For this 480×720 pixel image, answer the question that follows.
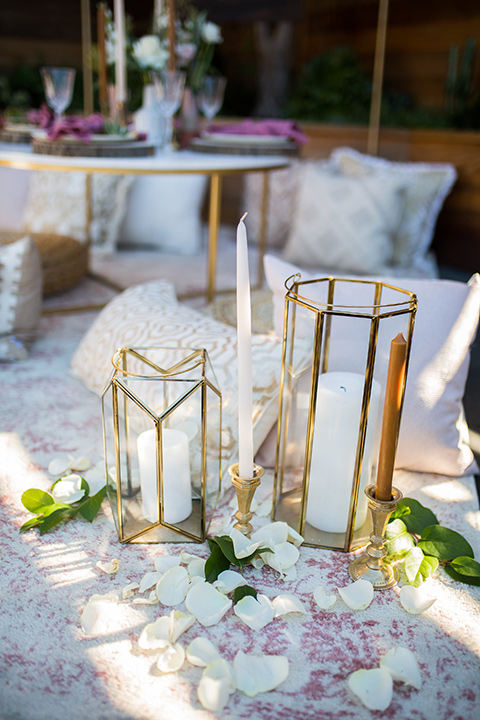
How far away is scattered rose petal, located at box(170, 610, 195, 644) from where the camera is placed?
83 cm

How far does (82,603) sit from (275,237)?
2392mm

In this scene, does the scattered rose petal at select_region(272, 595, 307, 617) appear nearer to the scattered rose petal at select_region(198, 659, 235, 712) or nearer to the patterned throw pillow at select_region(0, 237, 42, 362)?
the scattered rose petal at select_region(198, 659, 235, 712)

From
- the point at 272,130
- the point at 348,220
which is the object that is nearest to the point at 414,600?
the point at 272,130

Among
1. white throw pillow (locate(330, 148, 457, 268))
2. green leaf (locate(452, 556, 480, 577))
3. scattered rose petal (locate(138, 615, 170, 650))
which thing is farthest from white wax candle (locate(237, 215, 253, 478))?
white throw pillow (locate(330, 148, 457, 268))

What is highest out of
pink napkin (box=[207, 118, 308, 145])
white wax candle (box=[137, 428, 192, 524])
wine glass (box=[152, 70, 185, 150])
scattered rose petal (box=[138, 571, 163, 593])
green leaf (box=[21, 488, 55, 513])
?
wine glass (box=[152, 70, 185, 150])

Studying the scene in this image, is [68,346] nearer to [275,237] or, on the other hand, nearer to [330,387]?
[330,387]

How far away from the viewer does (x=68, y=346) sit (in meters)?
1.93

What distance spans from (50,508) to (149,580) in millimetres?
239

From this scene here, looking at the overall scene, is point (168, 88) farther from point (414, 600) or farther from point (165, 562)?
point (414, 600)

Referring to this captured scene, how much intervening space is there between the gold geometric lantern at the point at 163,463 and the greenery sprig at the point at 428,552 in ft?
0.96

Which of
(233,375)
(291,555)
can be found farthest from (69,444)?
(291,555)

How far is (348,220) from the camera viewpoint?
8.49 ft

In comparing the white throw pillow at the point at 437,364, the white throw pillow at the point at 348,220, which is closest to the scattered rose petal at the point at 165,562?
the white throw pillow at the point at 437,364

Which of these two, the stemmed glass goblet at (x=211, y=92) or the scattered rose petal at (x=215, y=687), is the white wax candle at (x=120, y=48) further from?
the scattered rose petal at (x=215, y=687)
